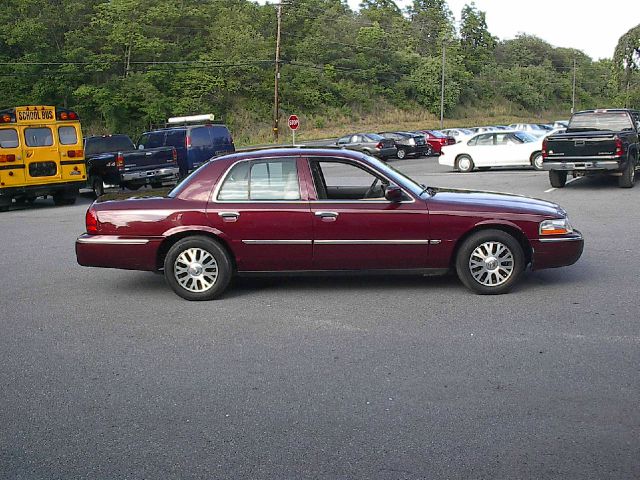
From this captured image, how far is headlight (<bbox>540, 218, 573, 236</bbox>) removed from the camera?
7.89m

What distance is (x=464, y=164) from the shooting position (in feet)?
95.1

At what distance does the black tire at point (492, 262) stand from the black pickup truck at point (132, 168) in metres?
15.2

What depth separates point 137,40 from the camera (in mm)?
65062

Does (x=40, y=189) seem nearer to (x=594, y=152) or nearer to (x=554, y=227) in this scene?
(x=594, y=152)

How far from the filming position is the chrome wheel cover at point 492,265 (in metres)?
7.83

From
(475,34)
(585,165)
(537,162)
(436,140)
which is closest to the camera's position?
(585,165)

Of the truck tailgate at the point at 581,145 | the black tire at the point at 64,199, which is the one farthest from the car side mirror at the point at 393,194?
the black tire at the point at 64,199

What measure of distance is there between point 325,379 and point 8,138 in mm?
15715

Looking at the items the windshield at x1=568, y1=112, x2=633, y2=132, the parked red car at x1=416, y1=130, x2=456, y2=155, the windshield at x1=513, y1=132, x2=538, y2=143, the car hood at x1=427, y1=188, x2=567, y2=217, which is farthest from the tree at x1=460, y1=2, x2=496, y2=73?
the car hood at x1=427, y1=188, x2=567, y2=217

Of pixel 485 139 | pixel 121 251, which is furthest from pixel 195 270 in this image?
pixel 485 139

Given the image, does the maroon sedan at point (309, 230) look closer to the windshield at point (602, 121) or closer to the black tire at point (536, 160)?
the windshield at point (602, 121)

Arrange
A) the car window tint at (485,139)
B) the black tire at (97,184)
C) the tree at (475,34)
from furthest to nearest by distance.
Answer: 1. the tree at (475,34)
2. the car window tint at (485,139)
3. the black tire at (97,184)

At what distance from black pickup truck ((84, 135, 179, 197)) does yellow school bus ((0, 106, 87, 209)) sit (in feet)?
4.75

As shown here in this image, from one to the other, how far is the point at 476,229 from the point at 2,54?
193 ft
